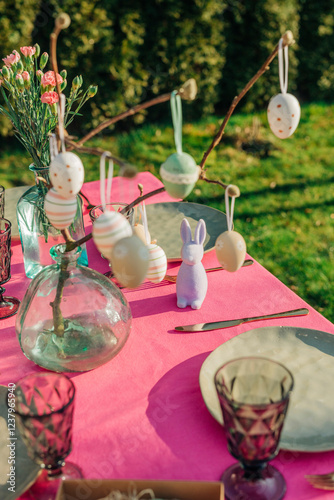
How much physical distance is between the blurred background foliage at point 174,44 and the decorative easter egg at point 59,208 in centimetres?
325

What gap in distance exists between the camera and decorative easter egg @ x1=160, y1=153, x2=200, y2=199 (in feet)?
Answer: 3.28

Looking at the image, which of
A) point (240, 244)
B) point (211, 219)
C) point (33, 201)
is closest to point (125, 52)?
point (211, 219)

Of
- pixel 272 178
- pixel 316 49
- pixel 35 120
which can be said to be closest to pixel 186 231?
pixel 35 120

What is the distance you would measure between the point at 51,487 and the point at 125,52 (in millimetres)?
3972

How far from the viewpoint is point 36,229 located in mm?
1479

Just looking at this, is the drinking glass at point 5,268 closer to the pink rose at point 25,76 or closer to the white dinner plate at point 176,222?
the pink rose at point 25,76

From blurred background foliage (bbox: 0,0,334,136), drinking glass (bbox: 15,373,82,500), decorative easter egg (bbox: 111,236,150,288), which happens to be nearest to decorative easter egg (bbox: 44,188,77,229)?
decorative easter egg (bbox: 111,236,150,288)

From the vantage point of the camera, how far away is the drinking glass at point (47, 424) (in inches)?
33.2

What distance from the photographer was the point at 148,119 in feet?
16.5

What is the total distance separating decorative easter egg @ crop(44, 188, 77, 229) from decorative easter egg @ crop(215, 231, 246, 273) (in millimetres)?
312

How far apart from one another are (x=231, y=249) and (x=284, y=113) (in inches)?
12.6

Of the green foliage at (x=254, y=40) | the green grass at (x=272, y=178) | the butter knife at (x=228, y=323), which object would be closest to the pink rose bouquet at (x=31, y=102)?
the butter knife at (x=228, y=323)

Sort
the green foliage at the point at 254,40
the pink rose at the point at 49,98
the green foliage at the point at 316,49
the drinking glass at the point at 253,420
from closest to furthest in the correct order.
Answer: the drinking glass at the point at 253,420 < the pink rose at the point at 49,98 < the green foliage at the point at 254,40 < the green foliage at the point at 316,49

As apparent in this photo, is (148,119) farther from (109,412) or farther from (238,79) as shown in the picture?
(109,412)
